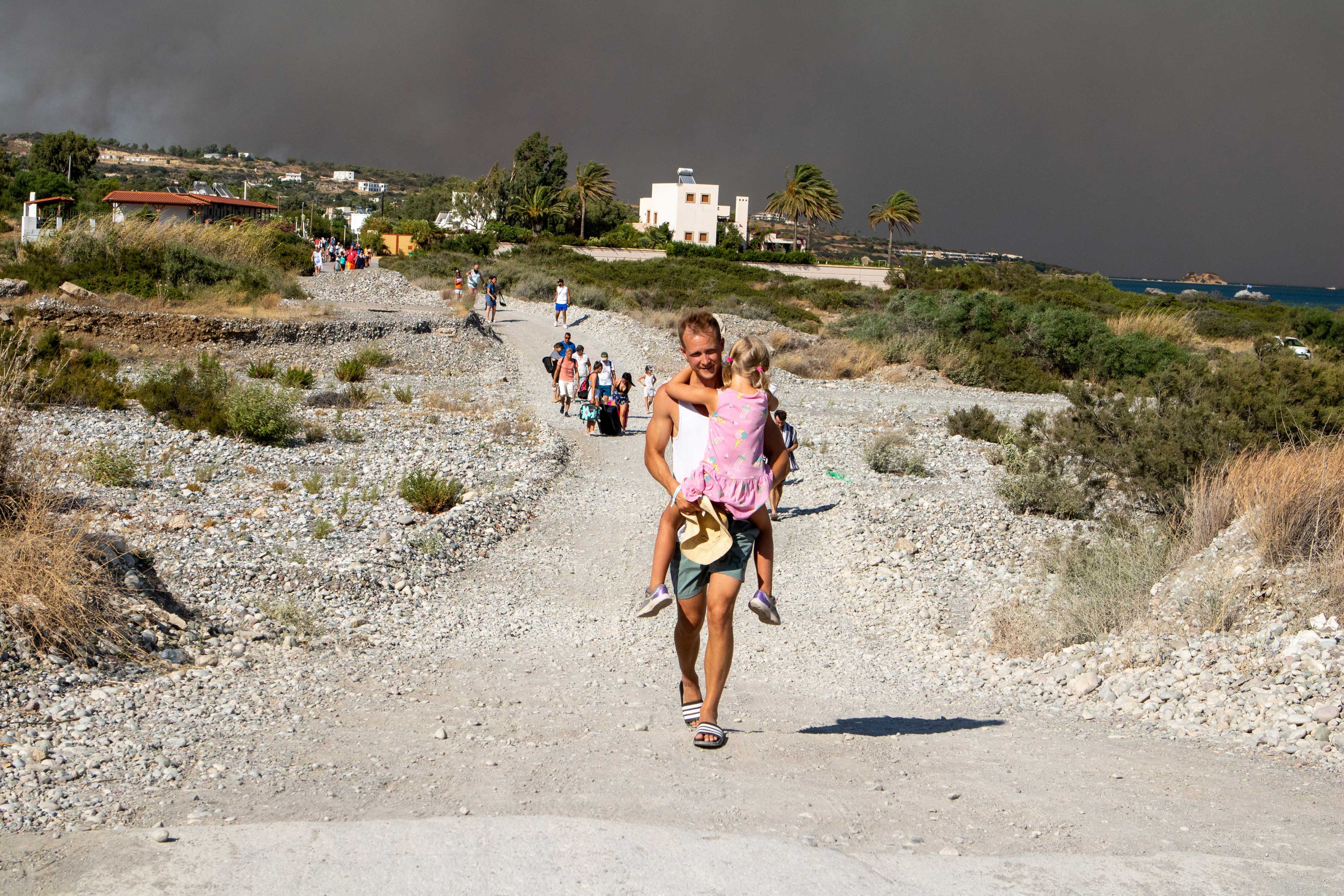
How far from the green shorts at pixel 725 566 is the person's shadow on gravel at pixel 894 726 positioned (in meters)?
1.18

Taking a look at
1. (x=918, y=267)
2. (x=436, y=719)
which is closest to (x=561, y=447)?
(x=436, y=719)

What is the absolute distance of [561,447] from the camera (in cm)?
1523

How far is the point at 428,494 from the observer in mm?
11016

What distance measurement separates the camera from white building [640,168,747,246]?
266ft

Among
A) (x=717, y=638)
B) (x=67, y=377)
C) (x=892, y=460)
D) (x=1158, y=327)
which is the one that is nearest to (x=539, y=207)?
(x=1158, y=327)

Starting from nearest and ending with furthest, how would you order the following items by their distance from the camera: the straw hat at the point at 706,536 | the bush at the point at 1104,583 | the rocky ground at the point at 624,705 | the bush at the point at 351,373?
1. the rocky ground at the point at 624,705
2. the straw hat at the point at 706,536
3. the bush at the point at 1104,583
4. the bush at the point at 351,373

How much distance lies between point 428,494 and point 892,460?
275 inches

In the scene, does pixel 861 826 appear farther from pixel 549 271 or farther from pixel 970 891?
pixel 549 271

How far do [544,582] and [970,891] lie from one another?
616 centimetres

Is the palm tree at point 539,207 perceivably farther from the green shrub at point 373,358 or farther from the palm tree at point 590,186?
the green shrub at point 373,358

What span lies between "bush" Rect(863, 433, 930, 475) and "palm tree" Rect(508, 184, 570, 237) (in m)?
65.7

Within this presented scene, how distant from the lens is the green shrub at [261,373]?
68.1 feet

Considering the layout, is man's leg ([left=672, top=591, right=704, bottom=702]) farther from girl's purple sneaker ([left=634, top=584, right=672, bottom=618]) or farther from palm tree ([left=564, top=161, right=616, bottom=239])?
palm tree ([left=564, top=161, right=616, bottom=239])

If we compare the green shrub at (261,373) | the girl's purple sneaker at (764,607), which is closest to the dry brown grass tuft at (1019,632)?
the girl's purple sneaker at (764,607)
